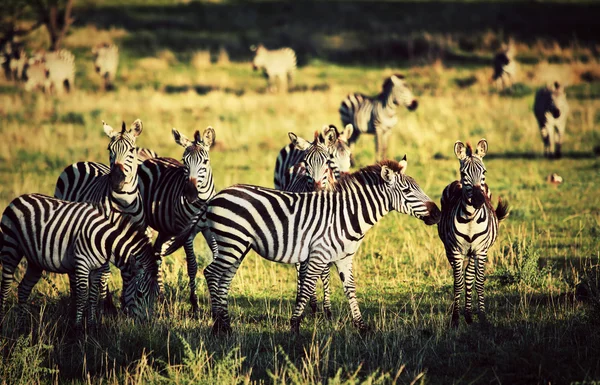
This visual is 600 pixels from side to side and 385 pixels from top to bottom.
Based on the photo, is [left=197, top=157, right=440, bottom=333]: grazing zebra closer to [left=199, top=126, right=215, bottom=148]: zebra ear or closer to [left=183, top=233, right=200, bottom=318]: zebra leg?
[left=183, top=233, right=200, bottom=318]: zebra leg

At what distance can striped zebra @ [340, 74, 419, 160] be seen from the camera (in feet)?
67.5

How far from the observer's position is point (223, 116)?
25.5m

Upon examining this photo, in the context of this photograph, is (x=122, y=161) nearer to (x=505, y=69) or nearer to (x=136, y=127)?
(x=136, y=127)

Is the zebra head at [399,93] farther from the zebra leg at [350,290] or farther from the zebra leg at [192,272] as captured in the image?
the zebra leg at [350,290]

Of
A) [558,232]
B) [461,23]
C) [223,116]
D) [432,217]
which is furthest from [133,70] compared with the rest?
[432,217]

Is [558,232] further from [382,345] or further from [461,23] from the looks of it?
[461,23]

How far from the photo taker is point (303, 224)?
8.66m

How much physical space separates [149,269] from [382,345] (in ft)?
9.23

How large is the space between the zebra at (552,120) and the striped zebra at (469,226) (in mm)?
11810

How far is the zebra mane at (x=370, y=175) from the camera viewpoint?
28.7 ft

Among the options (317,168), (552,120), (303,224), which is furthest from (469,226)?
(552,120)

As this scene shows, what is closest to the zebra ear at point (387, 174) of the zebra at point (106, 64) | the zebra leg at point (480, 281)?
the zebra leg at point (480, 281)

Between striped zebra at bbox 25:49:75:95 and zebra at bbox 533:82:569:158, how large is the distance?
19.5 metres

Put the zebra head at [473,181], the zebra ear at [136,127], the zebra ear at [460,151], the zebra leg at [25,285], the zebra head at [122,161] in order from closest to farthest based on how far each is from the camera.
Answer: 1. the zebra head at [473,181]
2. the zebra ear at [460,151]
3. the zebra leg at [25,285]
4. the zebra head at [122,161]
5. the zebra ear at [136,127]
